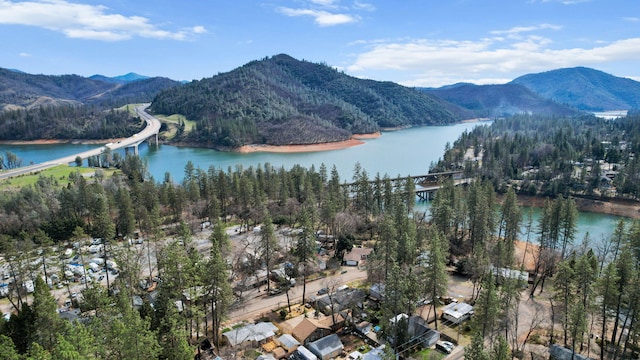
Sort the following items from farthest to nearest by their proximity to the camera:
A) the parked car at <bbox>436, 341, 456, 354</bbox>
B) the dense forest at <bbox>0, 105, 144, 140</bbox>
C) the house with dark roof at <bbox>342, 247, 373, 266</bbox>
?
the dense forest at <bbox>0, 105, 144, 140</bbox> → the house with dark roof at <bbox>342, 247, 373, 266</bbox> → the parked car at <bbox>436, 341, 456, 354</bbox>

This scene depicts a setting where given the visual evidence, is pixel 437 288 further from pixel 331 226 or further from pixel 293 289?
pixel 331 226

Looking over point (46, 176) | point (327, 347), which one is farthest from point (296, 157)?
point (327, 347)

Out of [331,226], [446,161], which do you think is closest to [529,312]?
[331,226]

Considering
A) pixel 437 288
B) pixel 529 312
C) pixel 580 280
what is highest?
pixel 580 280

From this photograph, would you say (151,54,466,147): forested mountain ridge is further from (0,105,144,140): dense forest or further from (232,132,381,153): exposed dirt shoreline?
(0,105,144,140): dense forest

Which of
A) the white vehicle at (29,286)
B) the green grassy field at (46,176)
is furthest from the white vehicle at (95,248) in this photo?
the green grassy field at (46,176)

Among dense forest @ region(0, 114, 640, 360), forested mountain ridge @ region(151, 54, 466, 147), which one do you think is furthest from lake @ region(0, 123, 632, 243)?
dense forest @ region(0, 114, 640, 360)
